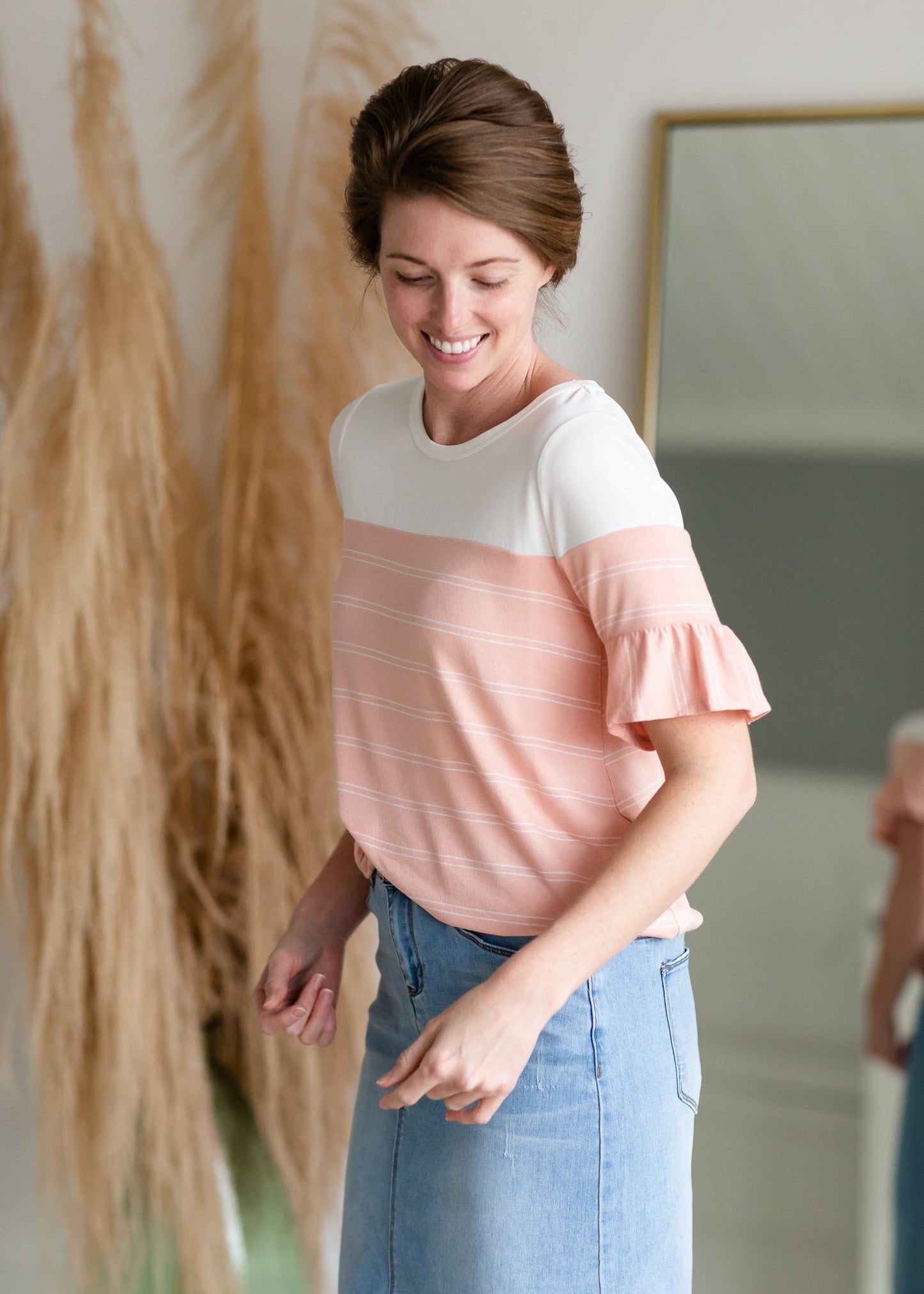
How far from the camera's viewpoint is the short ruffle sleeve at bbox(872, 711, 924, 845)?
5.08 feet

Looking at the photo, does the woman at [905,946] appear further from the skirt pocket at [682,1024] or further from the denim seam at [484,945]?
the denim seam at [484,945]

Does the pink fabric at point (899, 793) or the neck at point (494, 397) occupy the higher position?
the neck at point (494, 397)

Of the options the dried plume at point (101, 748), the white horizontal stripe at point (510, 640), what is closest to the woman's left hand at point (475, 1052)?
the white horizontal stripe at point (510, 640)

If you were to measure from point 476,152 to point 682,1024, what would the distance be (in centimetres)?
67

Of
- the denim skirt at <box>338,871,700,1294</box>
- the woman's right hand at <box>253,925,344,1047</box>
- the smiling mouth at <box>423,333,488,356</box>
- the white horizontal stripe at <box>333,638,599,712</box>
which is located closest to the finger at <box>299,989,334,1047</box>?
the woman's right hand at <box>253,925,344,1047</box>

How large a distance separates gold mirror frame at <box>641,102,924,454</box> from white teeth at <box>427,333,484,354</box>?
762 millimetres

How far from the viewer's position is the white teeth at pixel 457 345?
0.89 metres

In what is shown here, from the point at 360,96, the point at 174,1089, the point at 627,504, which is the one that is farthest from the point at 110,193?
the point at 174,1089

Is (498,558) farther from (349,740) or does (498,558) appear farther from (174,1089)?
(174,1089)

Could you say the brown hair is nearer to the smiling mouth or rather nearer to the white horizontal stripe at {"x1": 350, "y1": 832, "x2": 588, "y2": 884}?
the smiling mouth

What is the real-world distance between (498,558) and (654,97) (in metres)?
1.01

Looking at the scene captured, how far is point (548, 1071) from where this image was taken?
34.7 inches

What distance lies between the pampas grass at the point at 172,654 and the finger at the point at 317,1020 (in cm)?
59

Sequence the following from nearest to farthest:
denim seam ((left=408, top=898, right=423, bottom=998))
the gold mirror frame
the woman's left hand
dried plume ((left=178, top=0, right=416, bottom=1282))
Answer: the woman's left hand < denim seam ((left=408, top=898, right=423, bottom=998)) < the gold mirror frame < dried plume ((left=178, top=0, right=416, bottom=1282))
